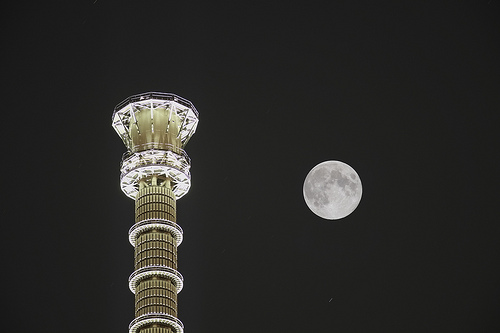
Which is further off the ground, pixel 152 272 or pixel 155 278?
pixel 152 272

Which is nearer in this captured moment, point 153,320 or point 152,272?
point 153,320

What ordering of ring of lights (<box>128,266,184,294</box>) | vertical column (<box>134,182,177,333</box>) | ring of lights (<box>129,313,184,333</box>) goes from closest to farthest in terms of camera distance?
ring of lights (<box>129,313,184,333</box>)
vertical column (<box>134,182,177,333</box>)
ring of lights (<box>128,266,184,294</box>)

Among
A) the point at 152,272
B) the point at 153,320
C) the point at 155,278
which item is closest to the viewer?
the point at 153,320

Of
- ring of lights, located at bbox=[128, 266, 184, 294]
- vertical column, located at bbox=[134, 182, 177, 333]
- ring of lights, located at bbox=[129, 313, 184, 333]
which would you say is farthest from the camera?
ring of lights, located at bbox=[128, 266, 184, 294]

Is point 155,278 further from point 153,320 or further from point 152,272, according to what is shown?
point 153,320

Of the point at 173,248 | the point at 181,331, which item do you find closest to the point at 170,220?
the point at 173,248

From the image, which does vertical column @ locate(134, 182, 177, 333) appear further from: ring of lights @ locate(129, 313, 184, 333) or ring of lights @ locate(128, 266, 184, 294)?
ring of lights @ locate(129, 313, 184, 333)

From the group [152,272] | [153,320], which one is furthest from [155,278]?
[153,320]

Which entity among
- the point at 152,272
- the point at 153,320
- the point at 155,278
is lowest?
the point at 153,320

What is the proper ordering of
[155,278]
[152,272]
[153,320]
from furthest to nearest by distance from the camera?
[155,278] < [152,272] < [153,320]

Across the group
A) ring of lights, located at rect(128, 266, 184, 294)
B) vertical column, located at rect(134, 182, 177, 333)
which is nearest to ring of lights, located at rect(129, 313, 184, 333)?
vertical column, located at rect(134, 182, 177, 333)

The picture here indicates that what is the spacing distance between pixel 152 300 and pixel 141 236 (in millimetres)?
12203

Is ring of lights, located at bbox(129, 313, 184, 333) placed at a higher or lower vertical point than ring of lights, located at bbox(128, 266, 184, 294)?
lower

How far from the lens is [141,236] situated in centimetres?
19875
